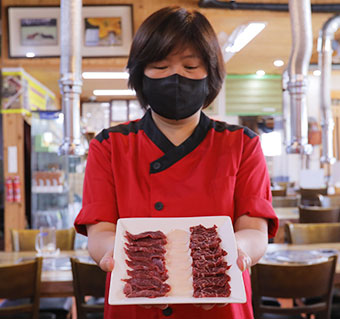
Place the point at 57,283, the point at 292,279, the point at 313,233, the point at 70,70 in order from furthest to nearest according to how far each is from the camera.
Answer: the point at 313,233, the point at 70,70, the point at 57,283, the point at 292,279

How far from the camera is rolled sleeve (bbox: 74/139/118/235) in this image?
1.33m

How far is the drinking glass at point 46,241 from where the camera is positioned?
9.57ft

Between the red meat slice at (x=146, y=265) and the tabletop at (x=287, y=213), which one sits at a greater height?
the red meat slice at (x=146, y=265)

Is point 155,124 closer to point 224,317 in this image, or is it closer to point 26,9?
point 224,317

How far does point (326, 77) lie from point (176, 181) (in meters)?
4.53

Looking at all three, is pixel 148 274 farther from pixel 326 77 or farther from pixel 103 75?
pixel 103 75

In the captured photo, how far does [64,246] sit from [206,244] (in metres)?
2.46

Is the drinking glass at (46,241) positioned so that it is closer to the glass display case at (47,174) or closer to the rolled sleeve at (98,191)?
the rolled sleeve at (98,191)

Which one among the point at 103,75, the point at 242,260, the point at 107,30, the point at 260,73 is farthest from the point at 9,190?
the point at 260,73

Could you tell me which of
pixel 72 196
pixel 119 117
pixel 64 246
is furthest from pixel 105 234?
pixel 119 117

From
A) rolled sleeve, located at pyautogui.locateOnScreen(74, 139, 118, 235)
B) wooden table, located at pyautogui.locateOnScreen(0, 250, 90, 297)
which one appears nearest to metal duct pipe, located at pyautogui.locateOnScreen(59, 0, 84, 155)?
wooden table, located at pyautogui.locateOnScreen(0, 250, 90, 297)

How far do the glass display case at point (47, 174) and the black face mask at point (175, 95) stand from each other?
4745 millimetres

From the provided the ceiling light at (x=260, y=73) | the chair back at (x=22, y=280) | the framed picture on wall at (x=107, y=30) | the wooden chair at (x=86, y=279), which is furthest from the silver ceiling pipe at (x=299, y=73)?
the ceiling light at (x=260, y=73)

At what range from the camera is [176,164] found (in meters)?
1.39
